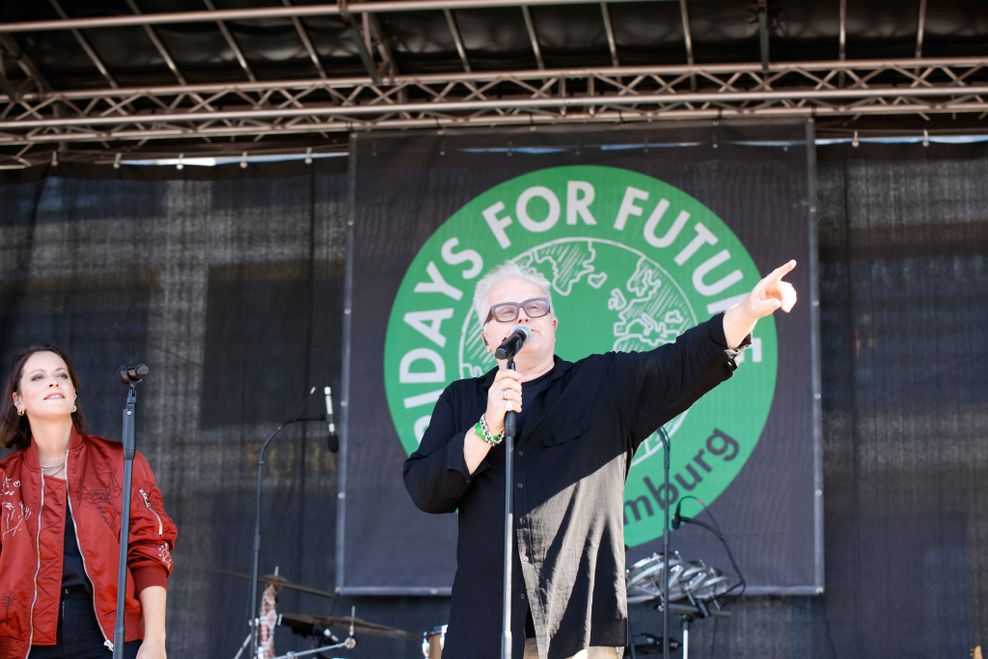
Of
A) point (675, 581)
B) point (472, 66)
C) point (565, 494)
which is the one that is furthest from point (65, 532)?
point (472, 66)

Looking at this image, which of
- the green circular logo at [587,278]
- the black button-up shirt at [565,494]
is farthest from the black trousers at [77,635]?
the green circular logo at [587,278]

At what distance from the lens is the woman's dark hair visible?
11.6 ft

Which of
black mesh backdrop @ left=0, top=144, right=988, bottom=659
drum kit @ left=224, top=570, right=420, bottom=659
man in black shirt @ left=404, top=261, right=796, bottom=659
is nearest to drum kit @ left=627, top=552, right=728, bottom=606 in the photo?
black mesh backdrop @ left=0, top=144, right=988, bottom=659

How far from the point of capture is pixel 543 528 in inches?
108

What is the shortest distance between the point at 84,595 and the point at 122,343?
4.03 meters

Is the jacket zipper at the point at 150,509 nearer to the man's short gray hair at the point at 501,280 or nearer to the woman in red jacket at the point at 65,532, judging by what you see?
the woman in red jacket at the point at 65,532

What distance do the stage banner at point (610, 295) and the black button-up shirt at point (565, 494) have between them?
11.5 ft

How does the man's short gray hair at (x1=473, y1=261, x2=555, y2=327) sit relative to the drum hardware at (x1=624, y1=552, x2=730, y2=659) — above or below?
above

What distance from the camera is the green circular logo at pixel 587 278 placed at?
659 cm

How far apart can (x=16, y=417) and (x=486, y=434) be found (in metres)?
1.52

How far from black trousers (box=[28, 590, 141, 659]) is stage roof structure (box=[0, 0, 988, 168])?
11.6ft

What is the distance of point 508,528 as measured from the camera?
2602mm

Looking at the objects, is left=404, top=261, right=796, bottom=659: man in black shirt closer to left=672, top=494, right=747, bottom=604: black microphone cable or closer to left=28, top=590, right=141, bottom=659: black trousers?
left=28, top=590, right=141, bottom=659: black trousers

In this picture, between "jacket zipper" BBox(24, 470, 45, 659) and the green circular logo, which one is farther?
the green circular logo
